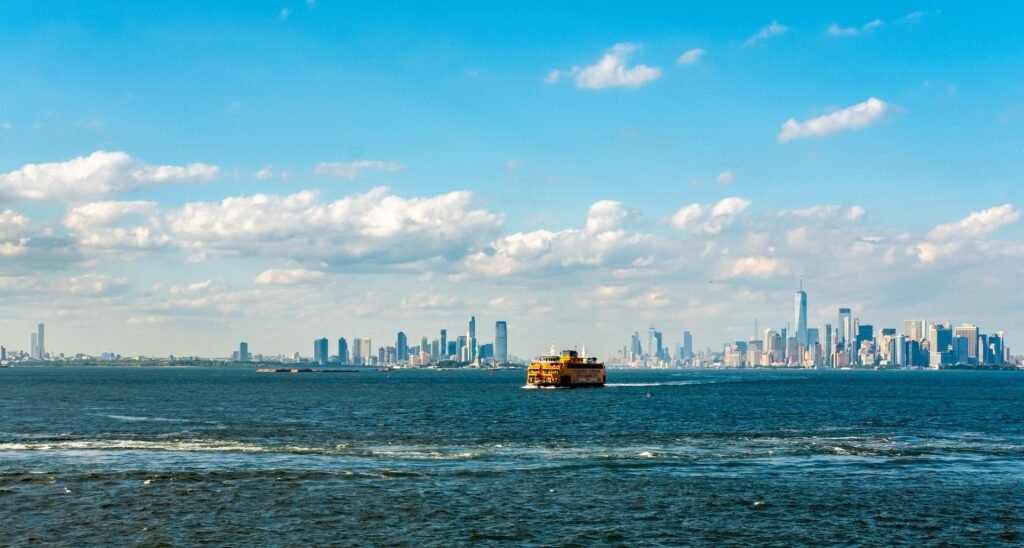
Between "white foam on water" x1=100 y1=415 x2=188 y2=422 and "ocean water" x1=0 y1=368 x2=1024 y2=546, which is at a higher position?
"ocean water" x1=0 y1=368 x2=1024 y2=546

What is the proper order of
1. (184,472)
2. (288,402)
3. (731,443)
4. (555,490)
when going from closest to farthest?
(555,490)
(184,472)
(731,443)
(288,402)

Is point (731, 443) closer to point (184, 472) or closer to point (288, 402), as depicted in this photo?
point (184, 472)

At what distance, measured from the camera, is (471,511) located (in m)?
61.8

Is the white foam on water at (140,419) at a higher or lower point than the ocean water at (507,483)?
lower

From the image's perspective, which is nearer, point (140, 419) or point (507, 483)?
Answer: point (507, 483)

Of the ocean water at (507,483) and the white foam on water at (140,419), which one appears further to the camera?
the white foam on water at (140,419)

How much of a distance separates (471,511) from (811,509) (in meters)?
22.2

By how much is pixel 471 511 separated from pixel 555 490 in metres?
9.76

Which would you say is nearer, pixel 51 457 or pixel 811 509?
pixel 811 509

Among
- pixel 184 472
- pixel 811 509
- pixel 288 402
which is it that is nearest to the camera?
pixel 811 509

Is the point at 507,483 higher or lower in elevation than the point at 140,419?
higher

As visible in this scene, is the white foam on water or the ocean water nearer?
the ocean water

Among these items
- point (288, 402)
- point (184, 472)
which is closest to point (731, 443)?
point (184, 472)

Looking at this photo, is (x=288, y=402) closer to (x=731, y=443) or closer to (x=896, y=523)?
(x=731, y=443)
